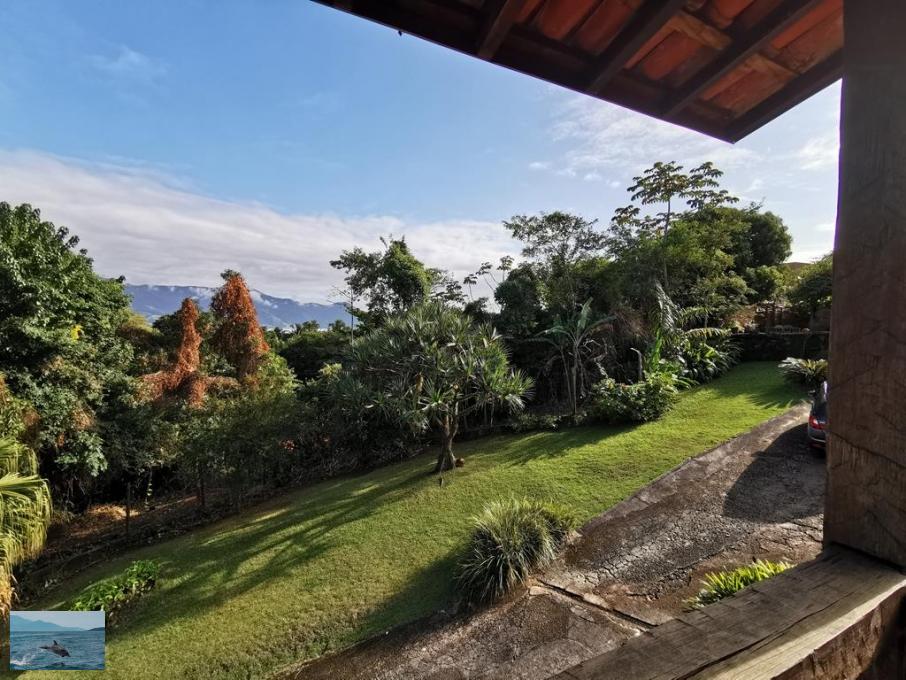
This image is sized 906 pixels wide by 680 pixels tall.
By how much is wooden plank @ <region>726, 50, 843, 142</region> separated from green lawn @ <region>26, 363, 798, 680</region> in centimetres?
522

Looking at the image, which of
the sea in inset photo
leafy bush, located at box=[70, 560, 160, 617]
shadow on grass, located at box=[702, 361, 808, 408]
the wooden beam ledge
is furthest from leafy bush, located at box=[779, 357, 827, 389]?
leafy bush, located at box=[70, 560, 160, 617]

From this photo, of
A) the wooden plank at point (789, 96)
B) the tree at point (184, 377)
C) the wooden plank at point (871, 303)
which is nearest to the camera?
the wooden plank at point (871, 303)

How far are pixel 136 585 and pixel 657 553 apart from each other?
7.07m

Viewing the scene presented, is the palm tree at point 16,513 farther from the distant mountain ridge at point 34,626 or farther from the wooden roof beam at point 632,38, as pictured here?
the wooden roof beam at point 632,38

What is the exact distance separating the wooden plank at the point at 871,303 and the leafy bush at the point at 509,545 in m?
4.33

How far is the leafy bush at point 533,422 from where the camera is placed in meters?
10.6

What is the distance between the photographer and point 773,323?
13.9 m

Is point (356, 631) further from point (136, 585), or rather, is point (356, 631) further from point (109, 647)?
point (136, 585)

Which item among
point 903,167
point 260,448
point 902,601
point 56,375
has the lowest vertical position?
point 260,448

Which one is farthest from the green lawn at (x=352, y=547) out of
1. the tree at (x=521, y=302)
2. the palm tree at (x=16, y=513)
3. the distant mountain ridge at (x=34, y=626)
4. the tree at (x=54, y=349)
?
the tree at (x=521, y=302)

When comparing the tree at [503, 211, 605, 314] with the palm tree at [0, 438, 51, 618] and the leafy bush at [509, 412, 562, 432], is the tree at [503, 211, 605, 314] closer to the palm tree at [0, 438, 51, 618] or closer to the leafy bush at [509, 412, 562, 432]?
the leafy bush at [509, 412, 562, 432]

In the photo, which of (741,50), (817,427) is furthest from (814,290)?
(741,50)

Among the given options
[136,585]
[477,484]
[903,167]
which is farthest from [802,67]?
[136,585]

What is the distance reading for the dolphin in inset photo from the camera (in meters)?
2.72
